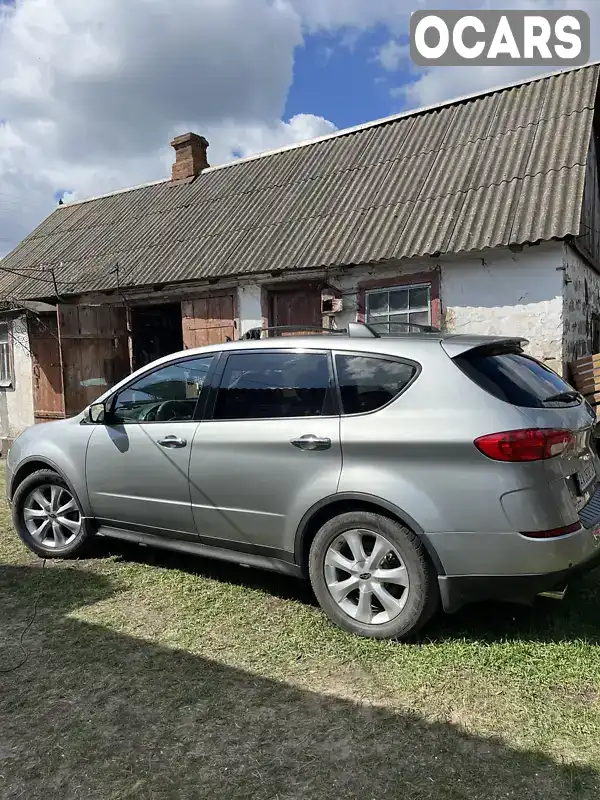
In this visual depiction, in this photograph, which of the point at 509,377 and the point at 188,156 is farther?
the point at 188,156

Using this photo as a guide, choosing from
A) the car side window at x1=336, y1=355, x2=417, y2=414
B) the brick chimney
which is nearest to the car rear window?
the car side window at x1=336, y1=355, x2=417, y2=414

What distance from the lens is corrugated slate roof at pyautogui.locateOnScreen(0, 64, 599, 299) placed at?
762cm

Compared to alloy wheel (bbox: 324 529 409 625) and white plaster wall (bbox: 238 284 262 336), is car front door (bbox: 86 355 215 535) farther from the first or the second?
white plaster wall (bbox: 238 284 262 336)

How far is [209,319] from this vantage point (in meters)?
9.77

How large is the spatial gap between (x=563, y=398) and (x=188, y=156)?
12407 mm

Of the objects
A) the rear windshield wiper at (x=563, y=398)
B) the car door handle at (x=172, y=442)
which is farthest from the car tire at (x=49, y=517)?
the rear windshield wiper at (x=563, y=398)

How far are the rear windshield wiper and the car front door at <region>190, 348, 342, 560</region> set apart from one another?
1.15 meters

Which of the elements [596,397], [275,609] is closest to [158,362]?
[275,609]

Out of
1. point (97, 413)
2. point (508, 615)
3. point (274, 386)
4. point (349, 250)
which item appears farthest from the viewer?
point (349, 250)

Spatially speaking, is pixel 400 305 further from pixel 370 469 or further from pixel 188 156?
pixel 188 156

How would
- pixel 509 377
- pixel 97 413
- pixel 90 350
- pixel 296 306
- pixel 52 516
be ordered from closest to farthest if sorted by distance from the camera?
pixel 509 377, pixel 97 413, pixel 52 516, pixel 296 306, pixel 90 350

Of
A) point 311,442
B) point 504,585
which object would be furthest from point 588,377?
point 311,442

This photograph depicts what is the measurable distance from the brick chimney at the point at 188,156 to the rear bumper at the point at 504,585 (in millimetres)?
12485

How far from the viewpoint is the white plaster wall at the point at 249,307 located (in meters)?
9.23
